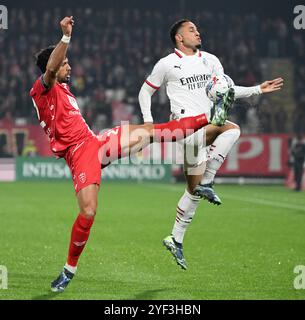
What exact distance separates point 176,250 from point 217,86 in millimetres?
2074

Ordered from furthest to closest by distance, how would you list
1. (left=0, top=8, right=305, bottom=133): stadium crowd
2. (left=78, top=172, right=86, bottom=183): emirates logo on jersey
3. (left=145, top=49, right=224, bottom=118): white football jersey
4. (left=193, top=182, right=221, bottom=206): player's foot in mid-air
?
(left=0, top=8, right=305, bottom=133): stadium crowd
(left=145, top=49, right=224, bottom=118): white football jersey
(left=193, top=182, right=221, bottom=206): player's foot in mid-air
(left=78, top=172, right=86, bottom=183): emirates logo on jersey

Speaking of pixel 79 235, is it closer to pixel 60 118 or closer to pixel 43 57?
pixel 60 118

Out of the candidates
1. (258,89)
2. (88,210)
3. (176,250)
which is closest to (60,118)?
(88,210)

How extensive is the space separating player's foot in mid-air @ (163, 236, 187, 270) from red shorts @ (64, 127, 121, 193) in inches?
60.3

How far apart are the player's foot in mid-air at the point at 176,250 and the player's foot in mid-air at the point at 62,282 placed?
5.27 ft

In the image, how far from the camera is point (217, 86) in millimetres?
9695

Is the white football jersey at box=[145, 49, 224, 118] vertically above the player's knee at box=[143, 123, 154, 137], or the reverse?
the white football jersey at box=[145, 49, 224, 118]

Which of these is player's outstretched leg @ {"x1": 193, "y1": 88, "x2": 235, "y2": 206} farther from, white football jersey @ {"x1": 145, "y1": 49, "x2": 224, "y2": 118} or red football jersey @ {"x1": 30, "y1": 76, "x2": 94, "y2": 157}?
red football jersey @ {"x1": 30, "y1": 76, "x2": 94, "y2": 157}

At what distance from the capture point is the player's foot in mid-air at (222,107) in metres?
9.48

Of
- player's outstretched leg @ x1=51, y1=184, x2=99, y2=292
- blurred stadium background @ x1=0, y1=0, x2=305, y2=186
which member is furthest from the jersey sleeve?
blurred stadium background @ x1=0, y1=0, x2=305, y2=186

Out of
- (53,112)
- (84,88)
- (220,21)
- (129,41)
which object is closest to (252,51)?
(220,21)

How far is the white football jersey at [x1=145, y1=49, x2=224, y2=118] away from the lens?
1063 cm

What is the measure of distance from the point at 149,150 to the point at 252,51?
762cm

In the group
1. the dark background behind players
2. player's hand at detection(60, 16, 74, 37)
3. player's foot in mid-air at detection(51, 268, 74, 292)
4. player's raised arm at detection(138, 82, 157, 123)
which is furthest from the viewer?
the dark background behind players
